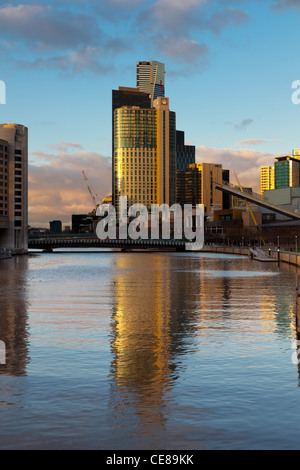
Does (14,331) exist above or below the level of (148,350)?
below

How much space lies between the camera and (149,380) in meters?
18.5

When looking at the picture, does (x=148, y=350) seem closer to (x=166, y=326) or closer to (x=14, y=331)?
(x=166, y=326)

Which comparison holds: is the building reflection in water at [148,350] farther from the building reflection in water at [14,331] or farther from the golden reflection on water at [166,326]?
the building reflection in water at [14,331]

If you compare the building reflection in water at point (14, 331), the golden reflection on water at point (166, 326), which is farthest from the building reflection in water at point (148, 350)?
the building reflection in water at point (14, 331)

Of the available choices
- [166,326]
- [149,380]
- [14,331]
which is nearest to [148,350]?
[149,380]

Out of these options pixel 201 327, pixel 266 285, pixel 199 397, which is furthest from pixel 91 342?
pixel 266 285

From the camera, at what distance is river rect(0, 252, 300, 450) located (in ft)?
43.7

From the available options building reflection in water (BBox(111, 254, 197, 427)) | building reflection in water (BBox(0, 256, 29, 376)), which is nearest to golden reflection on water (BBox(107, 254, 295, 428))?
building reflection in water (BBox(111, 254, 197, 427))

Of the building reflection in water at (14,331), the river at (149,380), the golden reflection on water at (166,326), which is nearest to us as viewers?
the river at (149,380)

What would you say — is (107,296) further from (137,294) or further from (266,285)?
(266,285)

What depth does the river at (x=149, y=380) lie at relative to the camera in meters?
13.3

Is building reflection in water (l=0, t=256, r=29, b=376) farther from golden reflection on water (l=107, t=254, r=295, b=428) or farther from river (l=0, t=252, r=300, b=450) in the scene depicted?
golden reflection on water (l=107, t=254, r=295, b=428)
